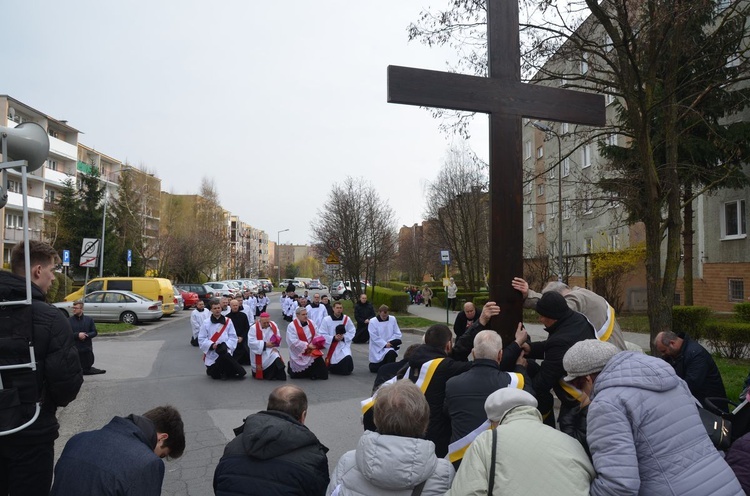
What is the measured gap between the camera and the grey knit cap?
9.32 ft

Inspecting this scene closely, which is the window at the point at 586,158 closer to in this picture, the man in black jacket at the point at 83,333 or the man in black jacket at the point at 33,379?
the man in black jacket at the point at 83,333

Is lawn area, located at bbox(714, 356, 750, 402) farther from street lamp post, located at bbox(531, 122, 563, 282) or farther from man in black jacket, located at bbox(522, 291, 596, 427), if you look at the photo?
man in black jacket, located at bbox(522, 291, 596, 427)

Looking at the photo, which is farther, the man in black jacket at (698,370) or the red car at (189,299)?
the red car at (189,299)

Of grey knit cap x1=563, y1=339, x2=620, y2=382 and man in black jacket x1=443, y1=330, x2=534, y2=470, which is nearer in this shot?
grey knit cap x1=563, y1=339, x2=620, y2=382

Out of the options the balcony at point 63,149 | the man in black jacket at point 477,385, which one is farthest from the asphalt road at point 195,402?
the balcony at point 63,149

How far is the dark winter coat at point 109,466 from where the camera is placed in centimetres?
246

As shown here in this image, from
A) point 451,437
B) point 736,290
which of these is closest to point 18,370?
point 451,437

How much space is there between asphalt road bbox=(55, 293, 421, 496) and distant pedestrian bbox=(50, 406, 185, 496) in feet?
10.6

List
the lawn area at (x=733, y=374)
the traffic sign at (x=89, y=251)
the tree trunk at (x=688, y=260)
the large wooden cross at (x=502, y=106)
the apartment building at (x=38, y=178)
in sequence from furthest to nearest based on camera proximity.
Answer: the apartment building at (x=38, y=178) < the tree trunk at (x=688, y=260) < the traffic sign at (x=89, y=251) < the lawn area at (x=733, y=374) < the large wooden cross at (x=502, y=106)

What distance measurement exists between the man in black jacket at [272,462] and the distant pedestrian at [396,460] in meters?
0.15

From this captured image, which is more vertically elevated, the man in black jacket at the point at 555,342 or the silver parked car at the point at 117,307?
the man in black jacket at the point at 555,342

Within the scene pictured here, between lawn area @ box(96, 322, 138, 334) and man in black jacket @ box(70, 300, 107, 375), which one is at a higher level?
man in black jacket @ box(70, 300, 107, 375)

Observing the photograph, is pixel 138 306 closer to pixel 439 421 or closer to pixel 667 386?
pixel 439 421

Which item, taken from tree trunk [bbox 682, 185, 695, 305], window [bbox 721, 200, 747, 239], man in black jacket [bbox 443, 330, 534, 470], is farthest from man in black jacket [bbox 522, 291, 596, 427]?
window [bbox 721, 200, 747, 239]
